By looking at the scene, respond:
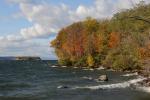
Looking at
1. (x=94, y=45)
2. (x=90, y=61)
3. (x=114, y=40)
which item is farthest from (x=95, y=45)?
(x=114, y=40)

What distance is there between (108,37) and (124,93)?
64909mm

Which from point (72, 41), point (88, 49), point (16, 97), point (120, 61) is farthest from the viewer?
Result: point (72, 41)

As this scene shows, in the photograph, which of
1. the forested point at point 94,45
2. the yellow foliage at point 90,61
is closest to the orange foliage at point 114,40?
the forested point at point 94,45

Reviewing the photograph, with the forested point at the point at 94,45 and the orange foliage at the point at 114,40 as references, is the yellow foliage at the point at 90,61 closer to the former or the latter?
the forested point at the point at 94,45

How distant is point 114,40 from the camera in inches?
4277

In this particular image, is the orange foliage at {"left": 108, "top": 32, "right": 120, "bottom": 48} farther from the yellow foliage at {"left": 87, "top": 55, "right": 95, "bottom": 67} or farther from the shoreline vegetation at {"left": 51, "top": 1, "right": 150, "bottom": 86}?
the yellow foliage at {"left": 87, "top": 55, "right": 95, "bottom": 67}

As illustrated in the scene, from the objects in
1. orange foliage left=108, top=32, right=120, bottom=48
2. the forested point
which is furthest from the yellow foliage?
orange foliage left=108, top=32, right=120, bottom=48

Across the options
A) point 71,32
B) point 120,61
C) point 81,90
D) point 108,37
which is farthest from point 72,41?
point 81,90

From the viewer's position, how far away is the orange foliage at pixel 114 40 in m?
107

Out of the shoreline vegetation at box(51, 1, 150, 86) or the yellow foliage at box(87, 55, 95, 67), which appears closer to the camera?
the shoreline vegetation at box(51, 1, 150, 86)

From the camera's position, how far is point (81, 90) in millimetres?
52281

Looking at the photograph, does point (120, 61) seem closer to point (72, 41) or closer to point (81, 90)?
point (72, 41)

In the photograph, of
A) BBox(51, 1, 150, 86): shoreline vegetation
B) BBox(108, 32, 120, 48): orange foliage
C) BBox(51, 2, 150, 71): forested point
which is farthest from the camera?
BBox(108, 32, 120, 48): orange foliage

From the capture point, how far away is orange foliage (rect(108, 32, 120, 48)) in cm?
10710
